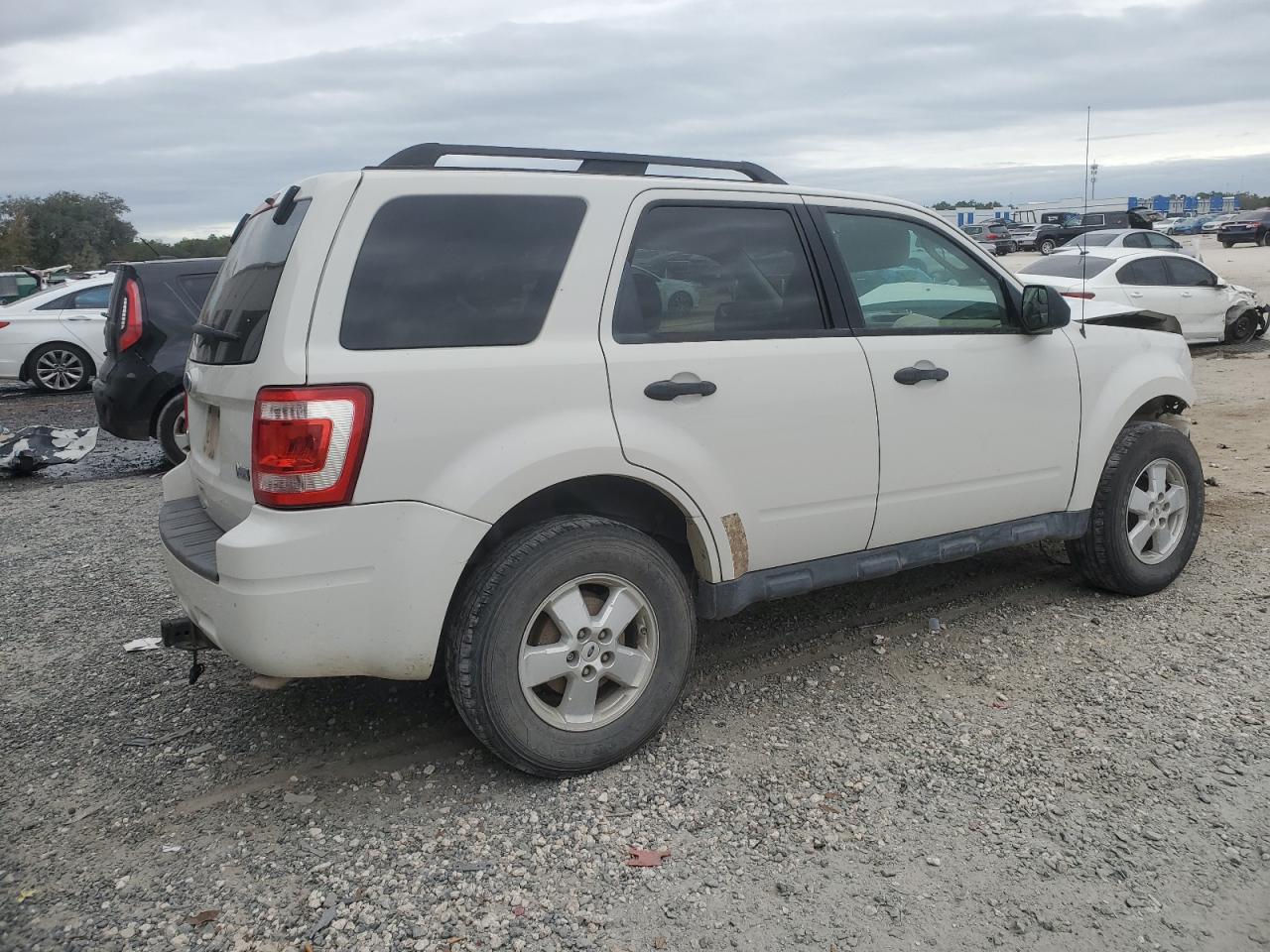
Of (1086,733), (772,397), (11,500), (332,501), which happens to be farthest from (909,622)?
(11,500)

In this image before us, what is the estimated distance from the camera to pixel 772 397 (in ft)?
12.5

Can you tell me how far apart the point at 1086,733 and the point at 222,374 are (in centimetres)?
316

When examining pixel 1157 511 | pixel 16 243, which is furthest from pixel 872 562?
pixel 16 243

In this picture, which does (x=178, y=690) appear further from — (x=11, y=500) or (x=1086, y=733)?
(x=11, y=500)

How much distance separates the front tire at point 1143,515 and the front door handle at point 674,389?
7.65 ft

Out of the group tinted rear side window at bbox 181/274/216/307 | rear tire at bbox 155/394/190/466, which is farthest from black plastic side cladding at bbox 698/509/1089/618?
tinted rear side window at bbox 181/274/216/307

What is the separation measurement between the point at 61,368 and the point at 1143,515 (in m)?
14.2

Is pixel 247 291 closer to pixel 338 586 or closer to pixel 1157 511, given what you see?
pixel 338 586

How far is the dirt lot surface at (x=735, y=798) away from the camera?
2.86 metres

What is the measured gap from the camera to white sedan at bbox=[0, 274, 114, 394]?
47.2 feet

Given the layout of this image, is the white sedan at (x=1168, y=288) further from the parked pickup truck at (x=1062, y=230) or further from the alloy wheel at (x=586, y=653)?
the parked pickup truck at (x=1062, y=230)

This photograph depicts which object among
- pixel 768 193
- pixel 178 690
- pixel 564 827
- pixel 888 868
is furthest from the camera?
pixel 178 690

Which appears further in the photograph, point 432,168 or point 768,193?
point 768,193

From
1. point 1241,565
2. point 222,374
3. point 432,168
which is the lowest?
point 1241,565
